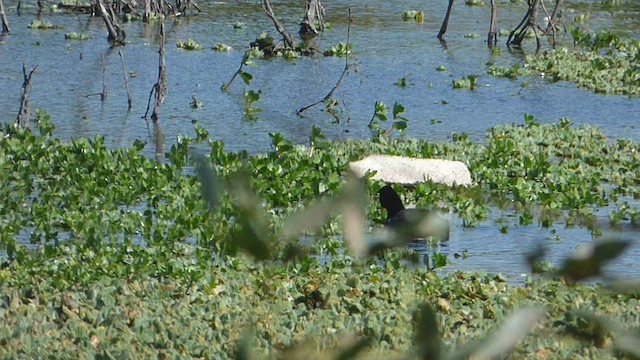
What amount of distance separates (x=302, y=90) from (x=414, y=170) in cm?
717

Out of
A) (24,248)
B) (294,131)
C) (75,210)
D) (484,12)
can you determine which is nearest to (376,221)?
(75,210)

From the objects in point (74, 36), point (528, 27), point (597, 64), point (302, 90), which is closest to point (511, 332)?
A: point (302, 90)

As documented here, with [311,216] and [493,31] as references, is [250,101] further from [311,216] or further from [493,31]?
[311,216]

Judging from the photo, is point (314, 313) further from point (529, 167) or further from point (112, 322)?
point (529, 167)

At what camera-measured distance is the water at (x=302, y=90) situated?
541 inches

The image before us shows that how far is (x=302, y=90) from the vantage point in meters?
17.6

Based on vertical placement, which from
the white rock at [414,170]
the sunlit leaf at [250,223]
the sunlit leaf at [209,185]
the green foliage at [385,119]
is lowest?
the green foliage at [385,119]

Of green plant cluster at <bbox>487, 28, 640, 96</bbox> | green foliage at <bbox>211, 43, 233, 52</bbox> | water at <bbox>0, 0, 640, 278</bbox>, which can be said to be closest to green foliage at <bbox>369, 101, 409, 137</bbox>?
water at <bbox>0, 0, 640, 278</bbox>

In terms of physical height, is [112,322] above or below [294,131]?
above

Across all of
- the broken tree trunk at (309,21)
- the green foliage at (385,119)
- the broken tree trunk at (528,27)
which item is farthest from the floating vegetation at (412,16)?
the green foliage at (385,119)

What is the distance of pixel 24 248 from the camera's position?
7.52m

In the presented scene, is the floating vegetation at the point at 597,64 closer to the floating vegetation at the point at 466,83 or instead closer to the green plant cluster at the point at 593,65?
the green plant cluster at the point at 593,65

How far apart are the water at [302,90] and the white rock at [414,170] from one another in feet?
3.33

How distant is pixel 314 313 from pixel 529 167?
518 centimetres
